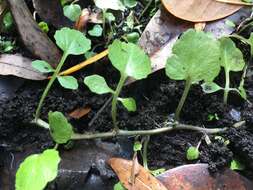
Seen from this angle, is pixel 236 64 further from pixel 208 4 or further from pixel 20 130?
pixel 20 130

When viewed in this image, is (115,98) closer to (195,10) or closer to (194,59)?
(194,59)

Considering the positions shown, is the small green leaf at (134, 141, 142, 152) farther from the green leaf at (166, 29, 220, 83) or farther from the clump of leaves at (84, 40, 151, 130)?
the green leaf at (166, 29, 220, 83)

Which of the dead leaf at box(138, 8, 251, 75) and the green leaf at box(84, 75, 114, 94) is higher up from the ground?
the dead leaf at box(138, 8, 251, 75)

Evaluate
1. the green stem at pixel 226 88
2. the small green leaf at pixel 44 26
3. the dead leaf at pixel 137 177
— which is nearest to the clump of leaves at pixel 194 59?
the green stem at pixel 226 88

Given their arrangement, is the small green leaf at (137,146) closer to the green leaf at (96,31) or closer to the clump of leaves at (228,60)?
the clump of leaves at (228,60)

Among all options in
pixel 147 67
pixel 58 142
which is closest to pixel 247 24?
pixel 147 67

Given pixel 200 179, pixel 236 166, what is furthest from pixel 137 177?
pixel 236 166

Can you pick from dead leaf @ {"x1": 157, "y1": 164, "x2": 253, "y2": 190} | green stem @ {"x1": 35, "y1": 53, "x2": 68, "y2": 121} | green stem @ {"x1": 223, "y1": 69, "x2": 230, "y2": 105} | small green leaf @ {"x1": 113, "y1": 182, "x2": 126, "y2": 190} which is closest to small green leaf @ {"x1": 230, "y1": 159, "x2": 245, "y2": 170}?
dead leaf @ {"x1": 157, "y1": 164, "x2": 253, "y2": 190}
